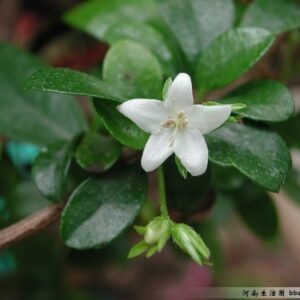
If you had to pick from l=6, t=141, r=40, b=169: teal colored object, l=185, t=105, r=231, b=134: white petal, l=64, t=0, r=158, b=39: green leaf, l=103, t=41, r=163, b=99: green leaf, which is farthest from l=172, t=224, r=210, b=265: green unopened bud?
l=6, t=141, r=40, b=169: teal colored object

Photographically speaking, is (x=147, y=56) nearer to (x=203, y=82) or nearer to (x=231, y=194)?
(x=203, y=82)

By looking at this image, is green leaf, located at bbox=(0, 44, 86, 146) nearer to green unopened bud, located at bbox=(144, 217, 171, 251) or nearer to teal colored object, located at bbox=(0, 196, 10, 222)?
teal colored object, located at bbox=(0, 196, 10, 222)

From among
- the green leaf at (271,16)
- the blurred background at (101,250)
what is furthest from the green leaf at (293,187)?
the green leaf at (271,16)

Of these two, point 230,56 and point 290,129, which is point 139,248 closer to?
point 230,56

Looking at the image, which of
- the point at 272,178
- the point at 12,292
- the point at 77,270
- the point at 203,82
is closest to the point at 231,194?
the point at 203,82

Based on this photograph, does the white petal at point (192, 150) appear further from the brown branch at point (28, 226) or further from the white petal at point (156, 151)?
the brown branch at point (28, 226)

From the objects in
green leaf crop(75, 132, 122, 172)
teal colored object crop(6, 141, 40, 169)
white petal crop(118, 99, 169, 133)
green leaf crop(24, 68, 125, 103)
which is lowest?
teal colored object crop(6, 141, 40, 169)
